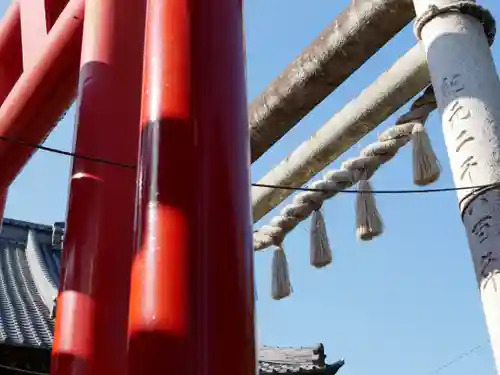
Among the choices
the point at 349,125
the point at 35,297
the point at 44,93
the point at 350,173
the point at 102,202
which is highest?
the point at 35,297

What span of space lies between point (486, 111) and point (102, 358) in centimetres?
107

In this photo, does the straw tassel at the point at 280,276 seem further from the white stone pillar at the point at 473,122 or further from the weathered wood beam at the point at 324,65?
the white stone pillar at the point at 473,122

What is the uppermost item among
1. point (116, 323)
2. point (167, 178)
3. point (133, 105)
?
point (133, 105)

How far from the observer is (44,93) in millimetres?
2221

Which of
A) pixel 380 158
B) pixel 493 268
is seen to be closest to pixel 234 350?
pixel 493 268

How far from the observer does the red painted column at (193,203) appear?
43.8 inches

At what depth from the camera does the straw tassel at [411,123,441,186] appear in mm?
1981

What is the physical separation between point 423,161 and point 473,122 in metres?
0.38

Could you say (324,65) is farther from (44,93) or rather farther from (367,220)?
(44,93)

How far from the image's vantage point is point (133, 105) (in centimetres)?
182

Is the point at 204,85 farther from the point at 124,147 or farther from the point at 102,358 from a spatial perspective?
the point at 102,358

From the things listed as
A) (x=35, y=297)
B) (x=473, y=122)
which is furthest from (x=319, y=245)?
(x=35, y=297)

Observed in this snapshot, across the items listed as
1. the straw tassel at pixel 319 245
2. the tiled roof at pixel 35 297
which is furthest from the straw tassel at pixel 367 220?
the tiled roof at pixel 35 297

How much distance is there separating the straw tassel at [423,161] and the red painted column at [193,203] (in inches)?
30.3
